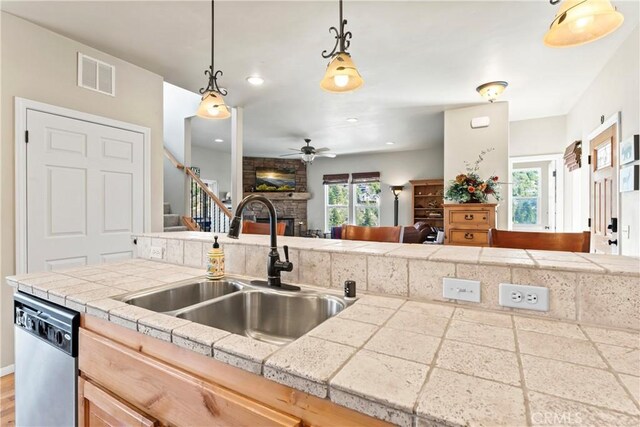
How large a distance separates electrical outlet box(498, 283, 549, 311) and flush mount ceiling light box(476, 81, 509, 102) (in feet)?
10.5

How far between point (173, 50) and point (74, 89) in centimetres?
87

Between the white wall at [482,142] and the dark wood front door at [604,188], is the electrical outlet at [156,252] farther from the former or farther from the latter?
the white wall at [482,142]

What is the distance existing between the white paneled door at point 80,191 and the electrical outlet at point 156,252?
1.13 metres

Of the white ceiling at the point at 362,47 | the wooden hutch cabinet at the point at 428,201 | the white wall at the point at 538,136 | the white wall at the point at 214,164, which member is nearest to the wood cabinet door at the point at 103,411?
the white ceiling at the point at 362,47

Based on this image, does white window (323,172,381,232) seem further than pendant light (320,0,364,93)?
Yes

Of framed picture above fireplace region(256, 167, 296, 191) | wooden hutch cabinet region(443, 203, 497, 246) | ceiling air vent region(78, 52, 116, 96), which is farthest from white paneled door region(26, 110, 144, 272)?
framed picture above fireplace region(256, 167, 296, 191)

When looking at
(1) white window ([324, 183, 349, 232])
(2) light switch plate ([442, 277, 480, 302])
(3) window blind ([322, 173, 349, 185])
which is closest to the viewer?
(2) light switch plate ([442, 277, 480, 302])

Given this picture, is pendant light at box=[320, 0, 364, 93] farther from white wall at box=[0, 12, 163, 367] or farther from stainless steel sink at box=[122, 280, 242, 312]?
white wall at box=[0, 12, 163, 367]

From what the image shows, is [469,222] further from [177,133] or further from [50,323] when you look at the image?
[177,133]

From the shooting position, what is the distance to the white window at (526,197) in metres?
5.35

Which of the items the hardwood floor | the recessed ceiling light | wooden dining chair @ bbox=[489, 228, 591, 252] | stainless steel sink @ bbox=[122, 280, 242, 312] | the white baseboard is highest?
the recessed ceiling light

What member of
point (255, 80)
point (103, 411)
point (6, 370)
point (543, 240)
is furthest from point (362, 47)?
point (6, 370)

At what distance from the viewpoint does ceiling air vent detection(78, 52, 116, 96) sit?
2.63 meters

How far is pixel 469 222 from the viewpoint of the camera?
3.83m
